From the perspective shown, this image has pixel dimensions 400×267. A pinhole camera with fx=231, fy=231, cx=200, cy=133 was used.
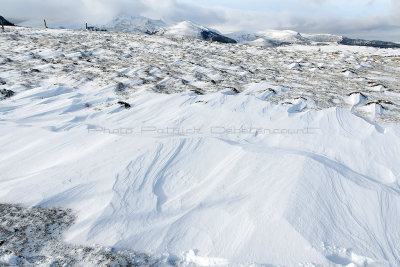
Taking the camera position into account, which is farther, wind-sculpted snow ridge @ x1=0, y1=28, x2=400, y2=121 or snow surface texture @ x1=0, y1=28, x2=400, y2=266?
wind-sculpted snow ridge @ x1=0, y1=28, x2=400, y2=121

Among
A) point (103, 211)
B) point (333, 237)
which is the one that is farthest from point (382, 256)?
point (103, 211)

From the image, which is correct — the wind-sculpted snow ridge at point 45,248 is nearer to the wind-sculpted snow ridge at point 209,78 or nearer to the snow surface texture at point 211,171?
the snow surface texture at point 211,171

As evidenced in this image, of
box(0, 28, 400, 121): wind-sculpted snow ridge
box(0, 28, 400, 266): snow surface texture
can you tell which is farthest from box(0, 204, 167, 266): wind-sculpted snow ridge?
box(0, 28, 400, 121): wind-sculpted snow ridge

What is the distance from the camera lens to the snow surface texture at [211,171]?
220 cm

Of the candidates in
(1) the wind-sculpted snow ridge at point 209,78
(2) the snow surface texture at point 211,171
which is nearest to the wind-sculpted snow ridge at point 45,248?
(2) the snow surface texture at point 211,171

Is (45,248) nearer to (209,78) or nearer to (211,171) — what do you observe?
(211,171)

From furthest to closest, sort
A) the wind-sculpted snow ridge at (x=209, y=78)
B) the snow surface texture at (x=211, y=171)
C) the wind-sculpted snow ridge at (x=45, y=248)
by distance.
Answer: the wind-sculpted snow ridge at (x=209, y=78)
the snow surface texture at (x=211, y=171)
the wind-sculpted snow ridge at (x=45, y=248)

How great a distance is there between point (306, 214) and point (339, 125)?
2.87 meters

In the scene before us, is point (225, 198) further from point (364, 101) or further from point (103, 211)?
point (364, 101)

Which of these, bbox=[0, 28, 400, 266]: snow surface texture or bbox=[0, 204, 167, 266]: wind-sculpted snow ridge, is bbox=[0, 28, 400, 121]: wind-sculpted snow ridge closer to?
bbox=[0, 28, 400, 266]: snow surface texture

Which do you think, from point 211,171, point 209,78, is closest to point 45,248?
point 211,171

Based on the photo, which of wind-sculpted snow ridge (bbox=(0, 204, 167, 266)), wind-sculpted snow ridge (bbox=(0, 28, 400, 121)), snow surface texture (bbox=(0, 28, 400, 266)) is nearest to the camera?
wind-sculpted snow ridge (bbox=(0, 204, 167, 266))

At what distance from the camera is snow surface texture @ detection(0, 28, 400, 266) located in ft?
7.23

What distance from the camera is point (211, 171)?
318 cm
